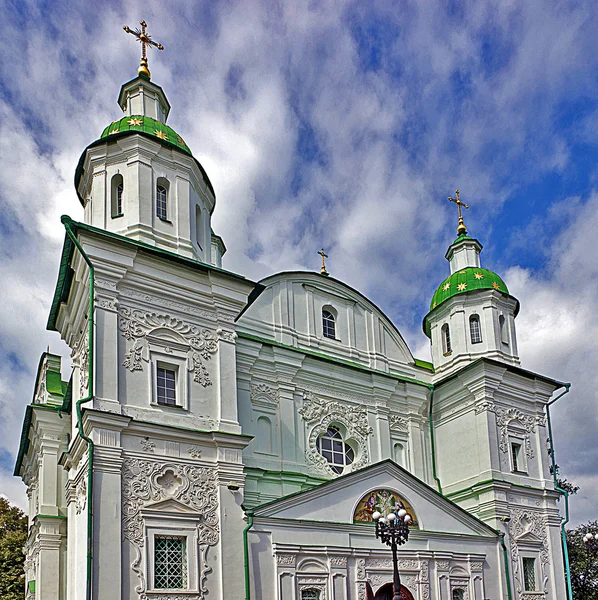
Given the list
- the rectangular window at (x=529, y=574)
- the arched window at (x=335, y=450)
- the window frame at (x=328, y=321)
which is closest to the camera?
the rectangular window at (x=529, y=574)

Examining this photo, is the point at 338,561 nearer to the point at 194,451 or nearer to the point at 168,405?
the point at 194,451

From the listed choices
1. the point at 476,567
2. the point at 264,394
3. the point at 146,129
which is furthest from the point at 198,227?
the point at 476,567

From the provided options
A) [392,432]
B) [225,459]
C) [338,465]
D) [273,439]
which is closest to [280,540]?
[225,459]

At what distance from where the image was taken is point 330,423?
21000mm

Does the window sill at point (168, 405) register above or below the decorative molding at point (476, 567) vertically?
above

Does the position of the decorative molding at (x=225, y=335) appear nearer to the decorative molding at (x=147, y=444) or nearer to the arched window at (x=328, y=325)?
the decorative molding at (x=147, y=444)

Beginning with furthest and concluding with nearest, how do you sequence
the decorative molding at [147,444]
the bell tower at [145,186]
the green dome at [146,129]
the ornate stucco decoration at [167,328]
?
the green dome at [146,129] → the bell tower at [145,186] → the ornate stucco decoration at [167,328] → the decorative molding at [147,444]

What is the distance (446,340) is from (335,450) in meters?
6.54

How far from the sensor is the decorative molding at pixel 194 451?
15.5m

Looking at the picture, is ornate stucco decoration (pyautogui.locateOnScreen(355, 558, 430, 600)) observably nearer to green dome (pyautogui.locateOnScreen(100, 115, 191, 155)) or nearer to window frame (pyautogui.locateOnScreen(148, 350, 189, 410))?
window frame (pyautogui.locateOnScreen(148, 350, 189, 410))

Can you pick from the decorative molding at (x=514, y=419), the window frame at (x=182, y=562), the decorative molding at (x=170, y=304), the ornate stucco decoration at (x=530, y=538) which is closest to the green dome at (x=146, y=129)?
the decorative molding at (x=170, y=304)

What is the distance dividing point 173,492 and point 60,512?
31.0 feet

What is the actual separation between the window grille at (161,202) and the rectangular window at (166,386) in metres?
3.90

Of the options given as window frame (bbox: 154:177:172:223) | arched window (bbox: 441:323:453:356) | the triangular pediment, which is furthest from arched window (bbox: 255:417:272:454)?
arched window (bbox: 441:323:453:356)
